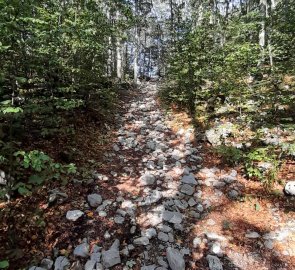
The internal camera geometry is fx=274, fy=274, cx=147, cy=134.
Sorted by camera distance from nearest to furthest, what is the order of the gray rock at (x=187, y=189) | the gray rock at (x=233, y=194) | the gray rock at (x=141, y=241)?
the gray rock at (x=141, y=241)
the gray rock at (x=233, y=194)
the gray rock at (x=187, y=189)

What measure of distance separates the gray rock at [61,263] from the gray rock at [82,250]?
18 cm

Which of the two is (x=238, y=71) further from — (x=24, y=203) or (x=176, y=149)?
(x=24, y=203)

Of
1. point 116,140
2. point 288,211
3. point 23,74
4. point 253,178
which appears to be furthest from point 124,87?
point 288,211

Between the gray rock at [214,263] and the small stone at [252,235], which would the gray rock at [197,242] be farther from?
the small stone at [252,235]

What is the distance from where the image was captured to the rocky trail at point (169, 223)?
4078 mm

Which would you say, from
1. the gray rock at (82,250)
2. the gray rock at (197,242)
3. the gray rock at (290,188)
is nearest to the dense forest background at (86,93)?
the gray rock at (290,188)

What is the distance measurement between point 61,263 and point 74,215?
3.19 feet

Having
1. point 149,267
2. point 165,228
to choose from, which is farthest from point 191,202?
point 149,267

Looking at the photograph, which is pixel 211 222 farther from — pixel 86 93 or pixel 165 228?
pixel 86 93

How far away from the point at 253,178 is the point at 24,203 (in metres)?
4.71

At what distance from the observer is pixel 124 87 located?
18797 mm

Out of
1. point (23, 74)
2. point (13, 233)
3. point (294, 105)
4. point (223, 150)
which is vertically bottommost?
point (13, 233)

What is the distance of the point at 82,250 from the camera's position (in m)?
4.09

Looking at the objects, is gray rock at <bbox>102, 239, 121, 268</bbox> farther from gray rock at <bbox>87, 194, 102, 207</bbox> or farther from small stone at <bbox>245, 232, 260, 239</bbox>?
small stone at <bbox>245, 232, 260, 239</bbox>
